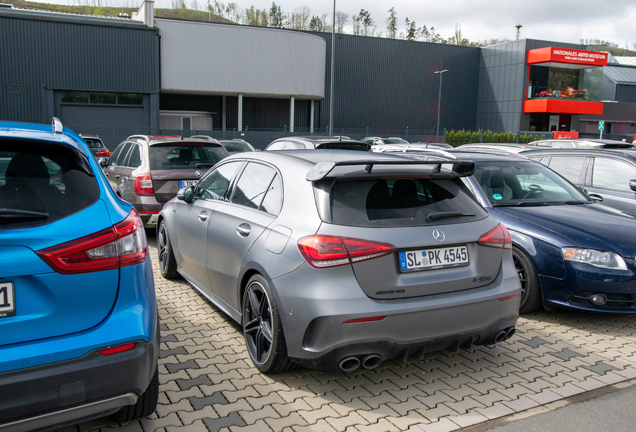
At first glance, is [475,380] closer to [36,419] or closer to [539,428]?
[539,428]

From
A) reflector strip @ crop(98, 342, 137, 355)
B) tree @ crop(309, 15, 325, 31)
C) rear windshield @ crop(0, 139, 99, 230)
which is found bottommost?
reflector strip @ crop(98, 342, 137, 355)

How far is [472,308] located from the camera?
332 cm

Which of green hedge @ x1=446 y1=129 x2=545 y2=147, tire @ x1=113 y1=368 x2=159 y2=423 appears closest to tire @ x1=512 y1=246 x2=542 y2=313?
tire @ x1=113 y1=368 x2=159 y2=423

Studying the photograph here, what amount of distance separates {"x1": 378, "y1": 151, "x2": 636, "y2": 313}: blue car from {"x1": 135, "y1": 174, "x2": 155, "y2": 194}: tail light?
14.9ft

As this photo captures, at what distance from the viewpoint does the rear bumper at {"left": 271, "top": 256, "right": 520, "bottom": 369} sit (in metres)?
3.04

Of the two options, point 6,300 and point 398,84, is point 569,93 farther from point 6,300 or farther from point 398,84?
point 6,300

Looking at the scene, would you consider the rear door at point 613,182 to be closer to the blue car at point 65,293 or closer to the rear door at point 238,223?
the rear door at point 238,223

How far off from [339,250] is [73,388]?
5.06 feet

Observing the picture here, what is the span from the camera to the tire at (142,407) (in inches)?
111

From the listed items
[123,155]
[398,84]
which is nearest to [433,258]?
[123,155]

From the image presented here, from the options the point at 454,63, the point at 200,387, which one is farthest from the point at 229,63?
the point at 200,387

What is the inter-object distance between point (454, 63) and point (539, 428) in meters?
44.8

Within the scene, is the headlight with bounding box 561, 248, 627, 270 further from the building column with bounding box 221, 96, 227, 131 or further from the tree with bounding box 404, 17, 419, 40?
the tree with bounding box 404, 17, 419, 40

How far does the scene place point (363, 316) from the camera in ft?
9.95
